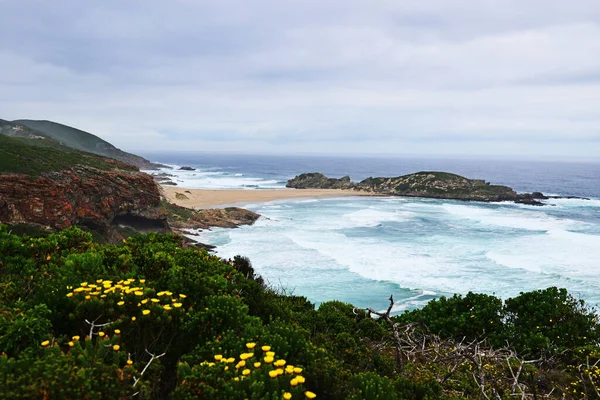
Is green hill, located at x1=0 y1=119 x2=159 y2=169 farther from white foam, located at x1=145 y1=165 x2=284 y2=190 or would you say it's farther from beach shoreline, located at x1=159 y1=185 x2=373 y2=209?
beach shoreline, located at x1=159 y1=185 x2=373 y2=209

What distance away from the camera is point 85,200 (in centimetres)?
3116

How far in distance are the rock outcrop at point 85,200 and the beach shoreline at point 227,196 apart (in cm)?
2091

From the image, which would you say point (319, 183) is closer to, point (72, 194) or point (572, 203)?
point (572, 203)

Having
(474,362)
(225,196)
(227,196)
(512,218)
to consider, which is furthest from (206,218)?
(474,362)

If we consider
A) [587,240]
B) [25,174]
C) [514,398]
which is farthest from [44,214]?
Answer: [587,240]

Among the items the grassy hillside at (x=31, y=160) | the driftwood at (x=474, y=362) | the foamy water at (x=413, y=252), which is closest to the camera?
the driftwood at (x=474, y=362)

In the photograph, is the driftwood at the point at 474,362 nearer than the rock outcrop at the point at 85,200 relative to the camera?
Yes

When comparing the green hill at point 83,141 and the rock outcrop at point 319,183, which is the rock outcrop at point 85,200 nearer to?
the rock outcrop at point 319,183

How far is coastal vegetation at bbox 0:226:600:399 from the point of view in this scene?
12.2 feet

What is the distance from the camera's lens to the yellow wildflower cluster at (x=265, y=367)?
12.4ft

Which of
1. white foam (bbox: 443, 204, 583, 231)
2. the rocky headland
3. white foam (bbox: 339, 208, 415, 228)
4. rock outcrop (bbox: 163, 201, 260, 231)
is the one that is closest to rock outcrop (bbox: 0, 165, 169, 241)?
the rocky headland

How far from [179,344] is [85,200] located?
3014 centimetres

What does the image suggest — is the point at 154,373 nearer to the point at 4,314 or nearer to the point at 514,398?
the point at 4,314

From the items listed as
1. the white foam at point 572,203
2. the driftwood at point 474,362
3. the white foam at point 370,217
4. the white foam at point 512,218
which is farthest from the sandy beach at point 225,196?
the driftwood at point 474,362
